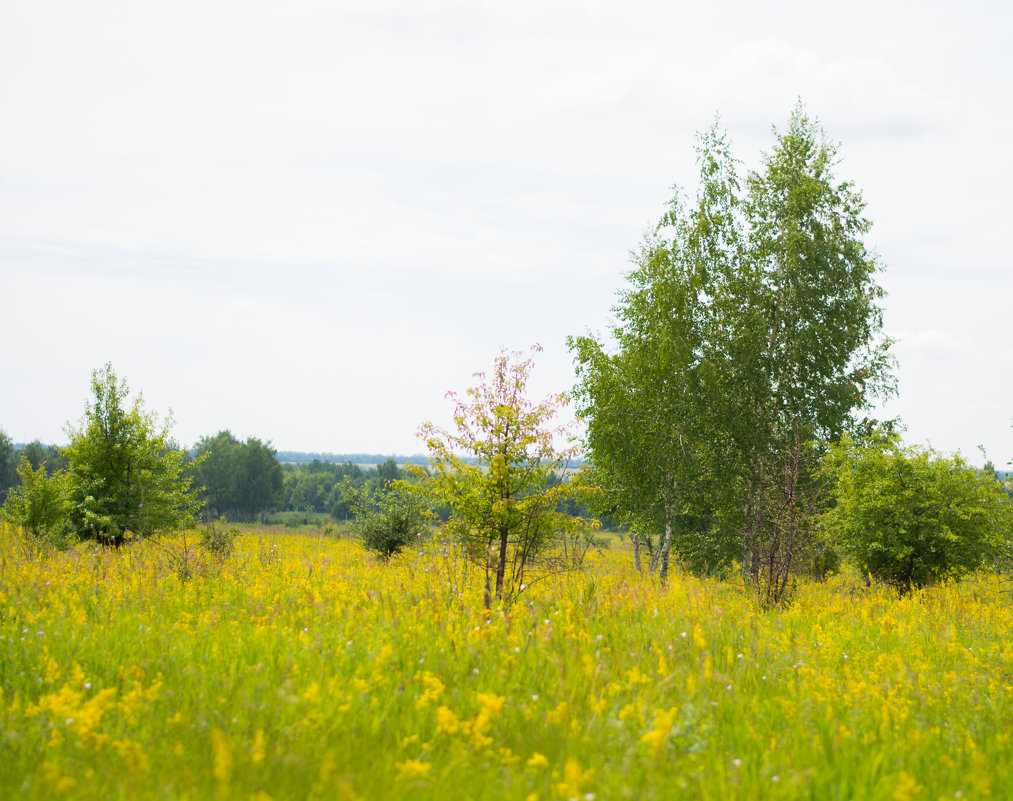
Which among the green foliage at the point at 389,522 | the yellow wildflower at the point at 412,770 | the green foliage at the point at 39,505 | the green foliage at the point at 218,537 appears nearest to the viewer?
the yellow wildflower at the point at 412,770

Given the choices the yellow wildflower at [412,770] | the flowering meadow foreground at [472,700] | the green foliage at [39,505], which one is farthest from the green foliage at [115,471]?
the yellow wildflower at [412,770]

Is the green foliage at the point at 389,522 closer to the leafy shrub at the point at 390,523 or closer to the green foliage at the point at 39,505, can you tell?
the leafy shrub at the point at 390,523

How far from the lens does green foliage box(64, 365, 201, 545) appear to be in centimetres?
1647

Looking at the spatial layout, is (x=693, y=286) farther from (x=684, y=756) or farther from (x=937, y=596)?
(x=684, y=756)

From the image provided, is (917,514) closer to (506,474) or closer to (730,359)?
(730,359)

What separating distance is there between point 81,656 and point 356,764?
3170 mm

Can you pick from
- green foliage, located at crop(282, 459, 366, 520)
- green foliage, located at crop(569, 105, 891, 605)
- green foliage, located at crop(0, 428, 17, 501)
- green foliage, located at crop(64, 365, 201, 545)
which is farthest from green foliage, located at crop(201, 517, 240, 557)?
green foliage, located at crop(282, 459, 366, 520)

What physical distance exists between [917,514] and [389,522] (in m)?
12.4

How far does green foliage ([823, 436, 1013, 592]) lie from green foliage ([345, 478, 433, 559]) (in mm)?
9925

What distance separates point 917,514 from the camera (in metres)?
14.7

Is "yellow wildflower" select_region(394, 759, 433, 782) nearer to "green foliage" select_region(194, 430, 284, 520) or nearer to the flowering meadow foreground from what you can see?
the flowering meadow foreground

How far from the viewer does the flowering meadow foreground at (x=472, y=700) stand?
3426 mm

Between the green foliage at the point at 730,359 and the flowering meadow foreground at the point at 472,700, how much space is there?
10365 millimetres

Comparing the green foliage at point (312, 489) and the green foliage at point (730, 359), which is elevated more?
the green foliage at point (730, 359)
